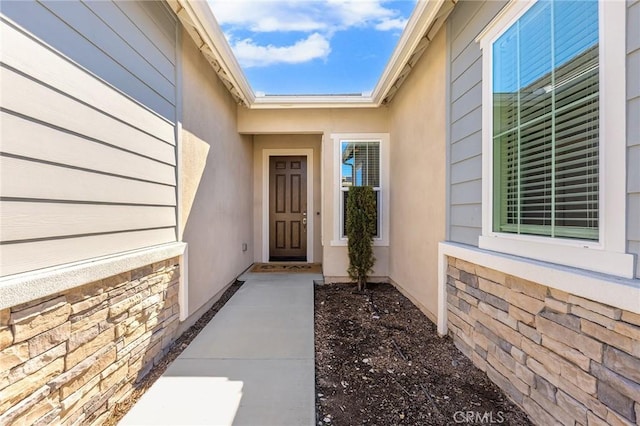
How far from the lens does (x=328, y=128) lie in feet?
16.0

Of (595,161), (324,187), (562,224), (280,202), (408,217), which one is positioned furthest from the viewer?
(280,202)

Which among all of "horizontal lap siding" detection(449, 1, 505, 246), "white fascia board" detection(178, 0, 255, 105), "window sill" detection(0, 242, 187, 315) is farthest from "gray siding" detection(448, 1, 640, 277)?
"window sill" detection(0, 242, 187, 315)

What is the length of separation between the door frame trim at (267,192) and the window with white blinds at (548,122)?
4225mm

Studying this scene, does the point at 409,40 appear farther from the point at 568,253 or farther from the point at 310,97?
the point at 568,253

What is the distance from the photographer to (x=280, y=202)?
623 cm

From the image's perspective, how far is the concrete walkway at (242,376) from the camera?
1.77m

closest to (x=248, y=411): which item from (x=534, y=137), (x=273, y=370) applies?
(x=273, y=370)

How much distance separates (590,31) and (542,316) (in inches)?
59.5

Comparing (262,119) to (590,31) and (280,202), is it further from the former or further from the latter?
(590,31)

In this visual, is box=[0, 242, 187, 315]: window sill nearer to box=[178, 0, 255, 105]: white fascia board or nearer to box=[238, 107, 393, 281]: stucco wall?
box=[178, 0, 255, 105]: white fascia board

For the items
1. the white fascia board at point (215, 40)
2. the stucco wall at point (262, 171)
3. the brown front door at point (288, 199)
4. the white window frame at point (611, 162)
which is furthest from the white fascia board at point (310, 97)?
the brown front door at point (288, 199)

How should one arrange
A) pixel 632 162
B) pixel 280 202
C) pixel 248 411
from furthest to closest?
pixel 280 202 → pixel 248 411 → pixel 632 162

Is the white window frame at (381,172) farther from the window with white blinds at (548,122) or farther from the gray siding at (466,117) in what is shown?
the window with white blinds at (548,122)

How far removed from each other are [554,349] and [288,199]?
514cm
